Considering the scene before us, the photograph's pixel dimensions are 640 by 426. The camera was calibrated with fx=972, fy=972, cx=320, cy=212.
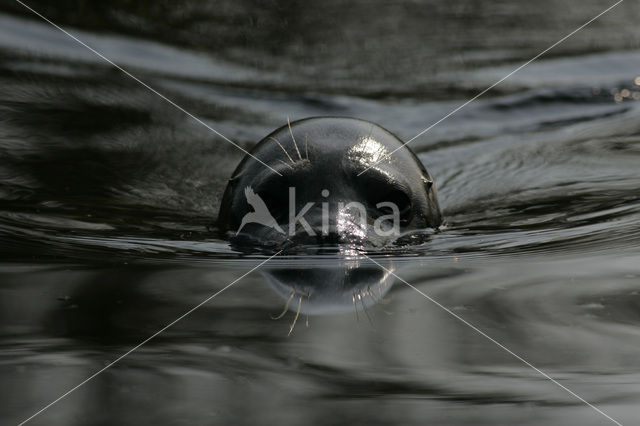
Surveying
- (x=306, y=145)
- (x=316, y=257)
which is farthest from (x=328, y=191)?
(x=316, y=257)

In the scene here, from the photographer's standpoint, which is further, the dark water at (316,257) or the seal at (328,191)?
the seal at (328,191)

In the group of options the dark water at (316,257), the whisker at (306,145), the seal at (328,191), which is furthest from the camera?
the whisker at (306,145)

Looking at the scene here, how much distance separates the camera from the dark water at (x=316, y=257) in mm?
2252

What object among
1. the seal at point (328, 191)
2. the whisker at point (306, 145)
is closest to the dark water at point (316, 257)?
the seal at point (328, 191)

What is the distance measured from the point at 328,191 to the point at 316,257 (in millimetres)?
523

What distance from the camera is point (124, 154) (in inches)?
244

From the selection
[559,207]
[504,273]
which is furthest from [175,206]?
[504,273]

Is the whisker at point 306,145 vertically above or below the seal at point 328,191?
above

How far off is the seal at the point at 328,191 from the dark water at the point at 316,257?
157 millimetres

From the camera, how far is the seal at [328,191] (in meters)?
3.69

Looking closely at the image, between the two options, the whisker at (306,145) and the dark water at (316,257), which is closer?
the dark water at (316,257)

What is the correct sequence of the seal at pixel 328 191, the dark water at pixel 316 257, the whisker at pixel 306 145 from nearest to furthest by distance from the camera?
the dark water at pixel 316 257
the seal at pixel 328 191
the whisker at pixel 306 145

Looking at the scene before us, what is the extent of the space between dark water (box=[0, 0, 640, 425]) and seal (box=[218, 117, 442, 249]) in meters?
0.16

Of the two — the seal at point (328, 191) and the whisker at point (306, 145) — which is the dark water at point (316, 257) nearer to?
the seal at point (328, 191)
